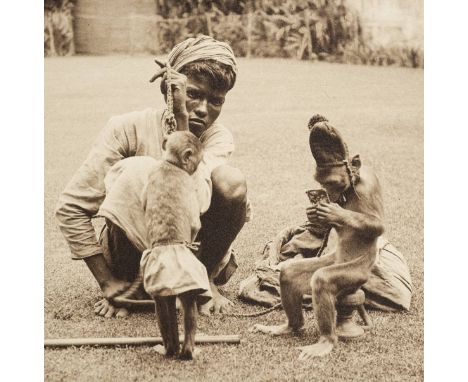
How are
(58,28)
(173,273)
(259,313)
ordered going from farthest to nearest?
(58,28) < (259,313) < (173,273)

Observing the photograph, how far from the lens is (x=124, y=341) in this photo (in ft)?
10.7

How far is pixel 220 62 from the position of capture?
3.43 meters

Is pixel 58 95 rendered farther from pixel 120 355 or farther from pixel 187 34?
pixel 120 355

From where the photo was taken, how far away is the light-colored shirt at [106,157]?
3.54 meters

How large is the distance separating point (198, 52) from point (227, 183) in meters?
0.59

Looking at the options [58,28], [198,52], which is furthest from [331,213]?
[58,28]

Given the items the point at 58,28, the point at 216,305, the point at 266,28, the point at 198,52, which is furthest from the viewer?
the point at 266,28

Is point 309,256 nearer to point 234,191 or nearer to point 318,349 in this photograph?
point 234,191

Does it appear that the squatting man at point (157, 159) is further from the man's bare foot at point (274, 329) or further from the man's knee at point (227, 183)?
the man's bare foot at point (274, 329)

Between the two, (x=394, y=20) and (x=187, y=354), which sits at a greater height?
(x=394, y=20)

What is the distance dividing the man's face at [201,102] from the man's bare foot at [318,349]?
1046 millimetres

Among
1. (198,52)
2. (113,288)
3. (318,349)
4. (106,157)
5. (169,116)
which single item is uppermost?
(198,52)

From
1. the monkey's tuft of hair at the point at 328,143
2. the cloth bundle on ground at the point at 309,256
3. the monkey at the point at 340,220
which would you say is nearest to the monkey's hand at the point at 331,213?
the monkey at the point at 340,220

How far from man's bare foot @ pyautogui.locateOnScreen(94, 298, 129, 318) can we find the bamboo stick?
0.76ft
